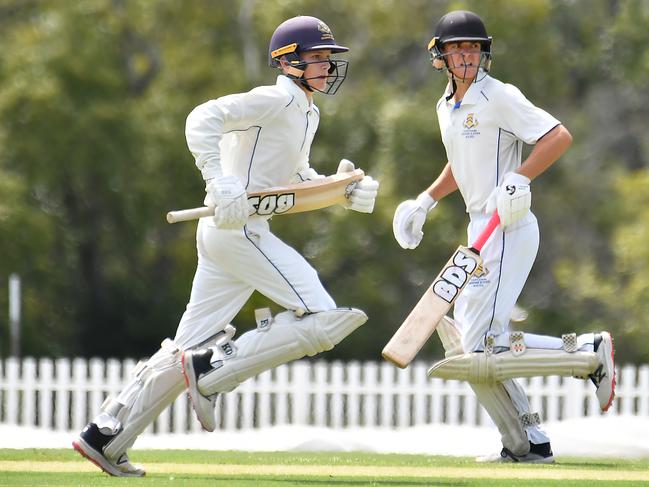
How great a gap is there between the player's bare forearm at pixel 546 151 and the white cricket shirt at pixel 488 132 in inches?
1.2

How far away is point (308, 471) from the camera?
6453 mm

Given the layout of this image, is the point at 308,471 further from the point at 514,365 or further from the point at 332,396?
the point at 332,396

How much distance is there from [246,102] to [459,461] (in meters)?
2.04

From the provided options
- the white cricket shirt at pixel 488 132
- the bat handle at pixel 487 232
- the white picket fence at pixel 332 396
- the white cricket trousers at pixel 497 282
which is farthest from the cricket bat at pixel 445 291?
the white picket fence at pixel 332 396

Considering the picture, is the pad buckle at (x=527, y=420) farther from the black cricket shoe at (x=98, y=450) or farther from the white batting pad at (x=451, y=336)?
the black cricket shoe at (x=98, y=450)

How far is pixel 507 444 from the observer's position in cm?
683

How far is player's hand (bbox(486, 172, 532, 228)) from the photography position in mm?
6414

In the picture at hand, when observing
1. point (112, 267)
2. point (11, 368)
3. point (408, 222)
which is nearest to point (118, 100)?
point (112, 267)

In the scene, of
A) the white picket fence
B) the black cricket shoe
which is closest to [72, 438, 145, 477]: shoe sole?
the black cricket shoe

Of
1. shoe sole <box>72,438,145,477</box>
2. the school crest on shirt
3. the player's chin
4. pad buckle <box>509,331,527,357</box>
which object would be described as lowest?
shoe sole <box>72,438,145,477</box>

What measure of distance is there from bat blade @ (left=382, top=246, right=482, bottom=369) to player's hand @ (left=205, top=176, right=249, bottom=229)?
895 millimetres

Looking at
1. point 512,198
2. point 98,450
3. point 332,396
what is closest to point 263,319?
point 98,450

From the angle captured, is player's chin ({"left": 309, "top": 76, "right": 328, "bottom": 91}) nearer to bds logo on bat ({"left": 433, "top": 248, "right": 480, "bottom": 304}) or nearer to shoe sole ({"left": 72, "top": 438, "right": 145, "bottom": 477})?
bds logo on bat ({"left": 433, "top": 248, "right": 480, "bottom": 304})

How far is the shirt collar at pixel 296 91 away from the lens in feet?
20.8
